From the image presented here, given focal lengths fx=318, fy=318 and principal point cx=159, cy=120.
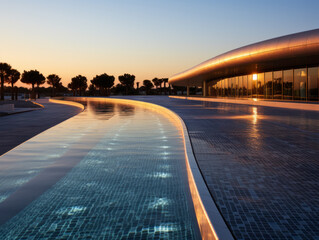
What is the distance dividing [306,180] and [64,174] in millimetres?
3984

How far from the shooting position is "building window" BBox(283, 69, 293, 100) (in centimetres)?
2541

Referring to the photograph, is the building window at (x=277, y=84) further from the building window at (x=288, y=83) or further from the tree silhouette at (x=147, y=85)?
the tree silhouette at (x=147, y=85)

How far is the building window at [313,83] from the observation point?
2267 cm

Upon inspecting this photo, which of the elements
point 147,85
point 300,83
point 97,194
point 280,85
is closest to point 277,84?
point 280,85

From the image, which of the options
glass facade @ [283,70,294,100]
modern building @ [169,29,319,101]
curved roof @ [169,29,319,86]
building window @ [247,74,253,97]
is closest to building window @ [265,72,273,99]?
modern building @ [169,29,319,101]

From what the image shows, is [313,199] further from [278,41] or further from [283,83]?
[283,83]

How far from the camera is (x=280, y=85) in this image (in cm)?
2691

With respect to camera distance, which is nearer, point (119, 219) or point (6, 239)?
point (6, 239)

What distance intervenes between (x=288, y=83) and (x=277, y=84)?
1.62 metres

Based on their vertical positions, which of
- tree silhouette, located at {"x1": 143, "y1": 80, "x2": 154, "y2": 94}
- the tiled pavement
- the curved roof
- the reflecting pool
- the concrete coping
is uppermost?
tree silhouette, located at {"x1": 143, "y1": 80, "x2": 154, "y2": 94}

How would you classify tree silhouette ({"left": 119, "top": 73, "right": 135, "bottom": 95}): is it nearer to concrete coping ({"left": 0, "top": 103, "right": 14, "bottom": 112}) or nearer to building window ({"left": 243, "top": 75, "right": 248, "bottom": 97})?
building window ({"left": 243, "top": 75, "right": 248, "bottom": 97})

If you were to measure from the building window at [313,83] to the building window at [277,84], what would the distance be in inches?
144

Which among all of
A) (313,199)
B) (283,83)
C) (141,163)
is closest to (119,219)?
(313,199)

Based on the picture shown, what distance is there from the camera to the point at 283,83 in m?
26.5
